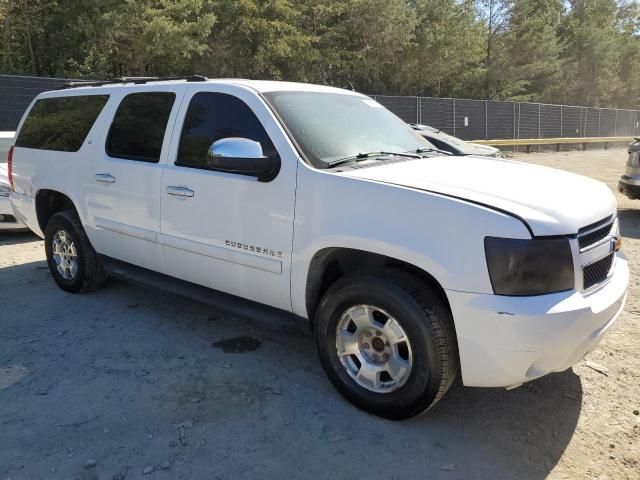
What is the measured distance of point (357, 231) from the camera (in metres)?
3.08

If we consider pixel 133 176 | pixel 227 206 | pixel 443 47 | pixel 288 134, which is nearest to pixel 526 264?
pixel 288 134

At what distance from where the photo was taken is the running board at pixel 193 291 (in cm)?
370

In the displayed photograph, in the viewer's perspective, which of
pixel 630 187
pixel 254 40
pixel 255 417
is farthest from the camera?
pixel 254 40

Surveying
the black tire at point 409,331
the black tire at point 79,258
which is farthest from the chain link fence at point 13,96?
the black tire at point 409,331

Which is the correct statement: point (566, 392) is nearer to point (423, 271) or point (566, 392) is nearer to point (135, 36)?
point (423, 271)

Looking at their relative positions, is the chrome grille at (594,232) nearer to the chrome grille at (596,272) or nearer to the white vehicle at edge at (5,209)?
the chrome grille at (596,272)

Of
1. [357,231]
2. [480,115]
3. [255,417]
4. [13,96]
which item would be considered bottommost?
[255,417]

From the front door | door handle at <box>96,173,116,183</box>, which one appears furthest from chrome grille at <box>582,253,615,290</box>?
door handle at <box>96,173,116,183</box>

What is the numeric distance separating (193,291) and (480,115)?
23.9 metres

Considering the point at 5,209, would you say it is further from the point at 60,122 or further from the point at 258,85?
the point at 258,85

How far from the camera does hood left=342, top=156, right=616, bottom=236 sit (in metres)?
2.74

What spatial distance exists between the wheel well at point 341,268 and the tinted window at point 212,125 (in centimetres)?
81

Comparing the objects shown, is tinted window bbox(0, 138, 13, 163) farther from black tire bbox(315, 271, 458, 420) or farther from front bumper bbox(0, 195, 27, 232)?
black tire bbox(315, 271, 458, 420)

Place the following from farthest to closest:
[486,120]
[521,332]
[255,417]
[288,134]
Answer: [486,120] < [288,134] < [255,417] < [521,332]
